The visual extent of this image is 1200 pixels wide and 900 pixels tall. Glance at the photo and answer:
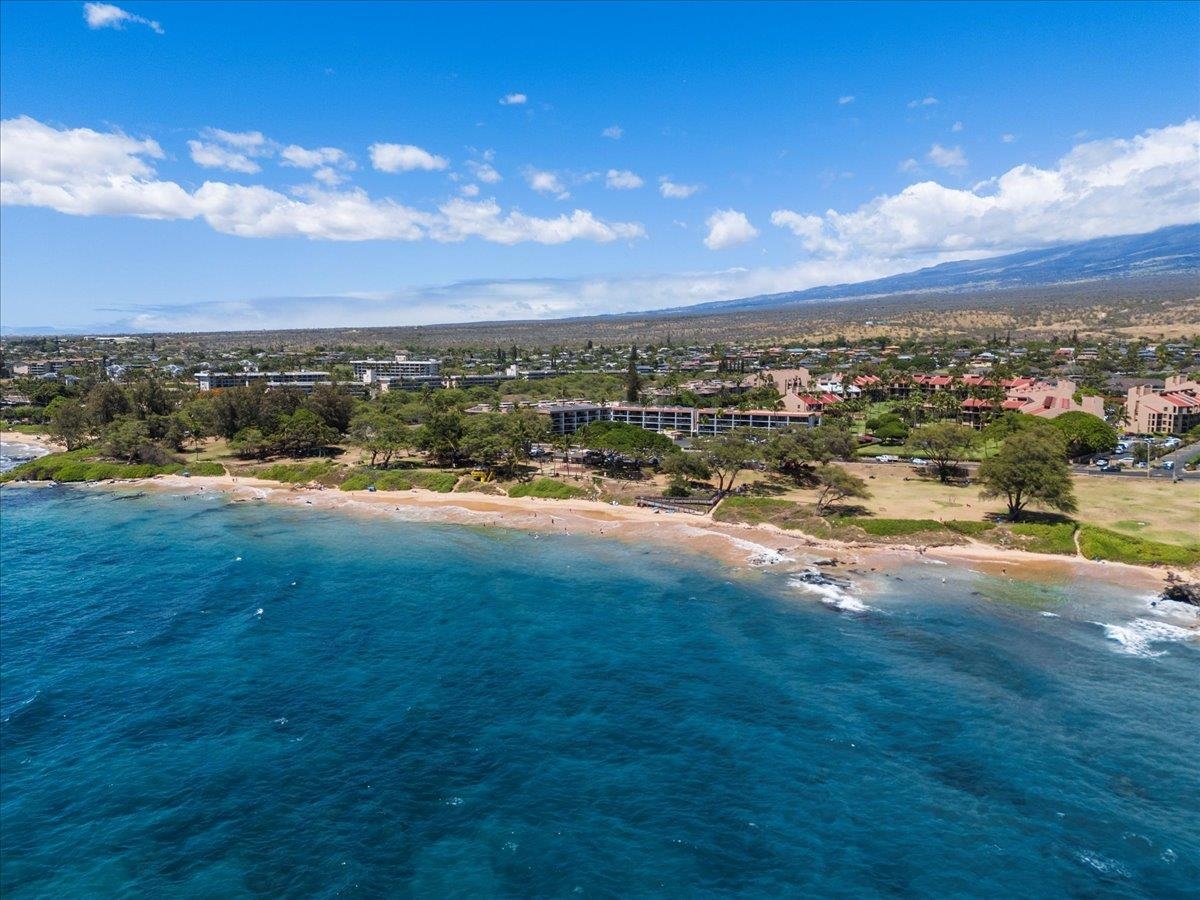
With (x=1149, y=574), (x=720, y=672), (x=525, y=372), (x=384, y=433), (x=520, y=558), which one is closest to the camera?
(x=720, y=672)


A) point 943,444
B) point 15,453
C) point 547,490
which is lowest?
point 547,490

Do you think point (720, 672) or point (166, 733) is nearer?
point (166, 733)

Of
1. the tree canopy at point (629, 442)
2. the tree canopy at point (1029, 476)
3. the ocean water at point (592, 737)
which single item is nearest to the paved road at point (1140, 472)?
the tree canopy at point (1029, 476)

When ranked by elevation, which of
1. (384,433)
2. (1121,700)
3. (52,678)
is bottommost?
(1121,700)

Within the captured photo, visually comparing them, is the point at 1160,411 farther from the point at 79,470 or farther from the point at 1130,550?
the point at 79,470

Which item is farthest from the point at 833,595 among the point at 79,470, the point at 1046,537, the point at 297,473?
the point at 79,470

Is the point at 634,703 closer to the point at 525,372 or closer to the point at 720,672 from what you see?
the point at 720,672

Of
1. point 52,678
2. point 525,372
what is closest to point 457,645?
point 52,678
